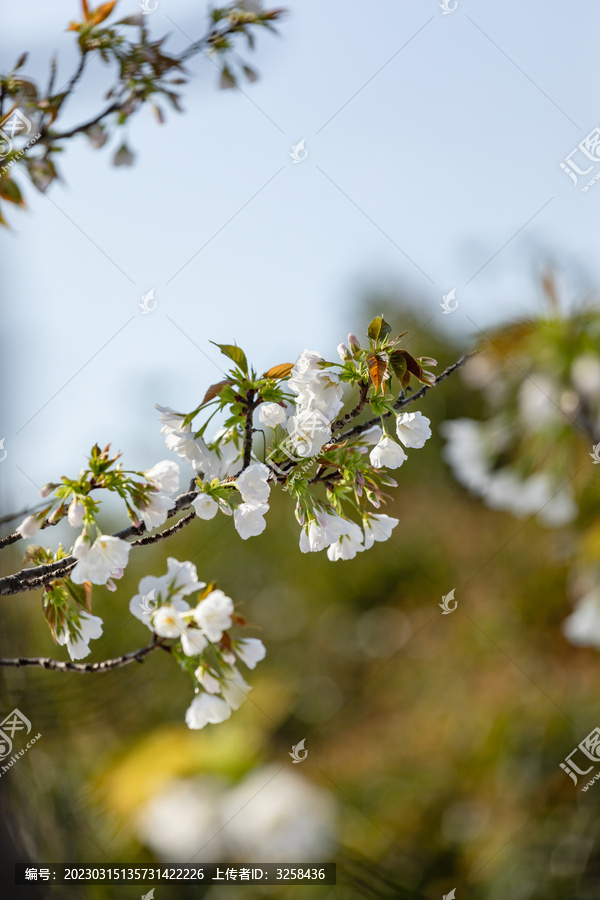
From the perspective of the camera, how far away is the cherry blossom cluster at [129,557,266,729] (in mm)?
358

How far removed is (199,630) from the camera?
365 mm

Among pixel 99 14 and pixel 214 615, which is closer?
pixel 214 615

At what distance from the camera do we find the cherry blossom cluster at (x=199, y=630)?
36cm

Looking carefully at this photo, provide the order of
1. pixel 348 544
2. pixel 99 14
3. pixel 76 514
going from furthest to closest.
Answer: pixel 99 14
pixel 348 544
pixel 76 514

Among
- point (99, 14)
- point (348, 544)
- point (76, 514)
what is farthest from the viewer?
point (99, 14)

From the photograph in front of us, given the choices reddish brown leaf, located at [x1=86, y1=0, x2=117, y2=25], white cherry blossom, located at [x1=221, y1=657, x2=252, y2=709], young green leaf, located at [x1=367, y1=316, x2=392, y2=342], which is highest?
reddish brown leaf, located at [x1=86, y1=0, x2=117, y2=25]

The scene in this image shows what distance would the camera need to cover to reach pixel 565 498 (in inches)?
52.1

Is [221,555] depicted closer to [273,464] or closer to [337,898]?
[337,898]

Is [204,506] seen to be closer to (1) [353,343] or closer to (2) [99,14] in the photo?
(1) [353,343]

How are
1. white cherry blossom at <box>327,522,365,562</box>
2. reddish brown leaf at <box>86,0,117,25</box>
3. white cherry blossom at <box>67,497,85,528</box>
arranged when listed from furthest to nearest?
reddish brown leaf at <box>86,0,117,25</box>, white cherry blossom at <box>327,522,365,562</box>, white cherry blossom at <box>67,497,85,528</box>

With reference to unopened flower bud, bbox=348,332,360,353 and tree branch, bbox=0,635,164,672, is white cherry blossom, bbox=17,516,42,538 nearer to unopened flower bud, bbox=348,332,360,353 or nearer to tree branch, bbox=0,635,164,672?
tree branch, bbox=0,635,164,672

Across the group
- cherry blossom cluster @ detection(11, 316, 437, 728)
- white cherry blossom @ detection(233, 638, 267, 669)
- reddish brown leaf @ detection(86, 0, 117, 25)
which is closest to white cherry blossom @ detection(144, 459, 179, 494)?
cherry blossom cluster @ detection(11, 316, 437, 728)

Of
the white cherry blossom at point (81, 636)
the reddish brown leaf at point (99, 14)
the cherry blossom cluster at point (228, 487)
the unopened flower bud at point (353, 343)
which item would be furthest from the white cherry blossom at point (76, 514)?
the reddish brown leaf at point (99, 14)

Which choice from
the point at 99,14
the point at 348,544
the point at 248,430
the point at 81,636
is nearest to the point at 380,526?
the point at 348,544
